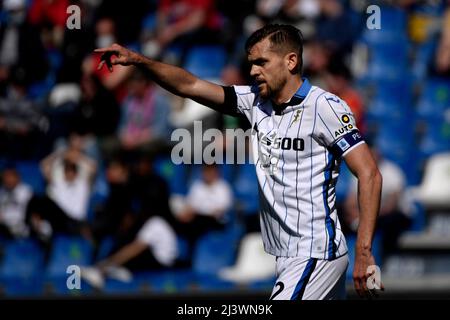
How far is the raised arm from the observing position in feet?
19.0

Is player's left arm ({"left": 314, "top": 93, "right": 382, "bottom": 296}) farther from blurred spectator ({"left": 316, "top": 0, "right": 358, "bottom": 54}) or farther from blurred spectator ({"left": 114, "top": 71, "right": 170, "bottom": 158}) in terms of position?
blurred spectator ({"left": 316, "top": 0, "right": 358, "bottom": 54})

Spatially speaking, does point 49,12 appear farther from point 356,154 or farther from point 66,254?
point 356,154

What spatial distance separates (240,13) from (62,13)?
2.37 meters

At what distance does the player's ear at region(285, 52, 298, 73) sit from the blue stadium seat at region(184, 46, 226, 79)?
703cm

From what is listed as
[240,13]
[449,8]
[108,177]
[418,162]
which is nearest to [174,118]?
[108,177]

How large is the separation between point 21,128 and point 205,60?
2.53 m

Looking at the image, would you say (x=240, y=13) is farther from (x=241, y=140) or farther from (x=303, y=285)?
(x=303, y=285)

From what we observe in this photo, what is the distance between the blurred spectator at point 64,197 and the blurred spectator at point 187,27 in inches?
79.4

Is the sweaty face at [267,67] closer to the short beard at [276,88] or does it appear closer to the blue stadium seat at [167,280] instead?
the short beard at [276,88]

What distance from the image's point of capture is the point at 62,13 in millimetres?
13453

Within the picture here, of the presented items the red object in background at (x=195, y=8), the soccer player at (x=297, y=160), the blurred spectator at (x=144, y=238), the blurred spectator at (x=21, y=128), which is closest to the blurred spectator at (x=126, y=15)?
the red object in background at (x=195, y=8)

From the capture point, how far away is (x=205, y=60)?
518 inches

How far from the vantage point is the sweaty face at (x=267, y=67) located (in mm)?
5867

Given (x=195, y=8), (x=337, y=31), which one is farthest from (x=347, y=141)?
(x=195, y=8)
